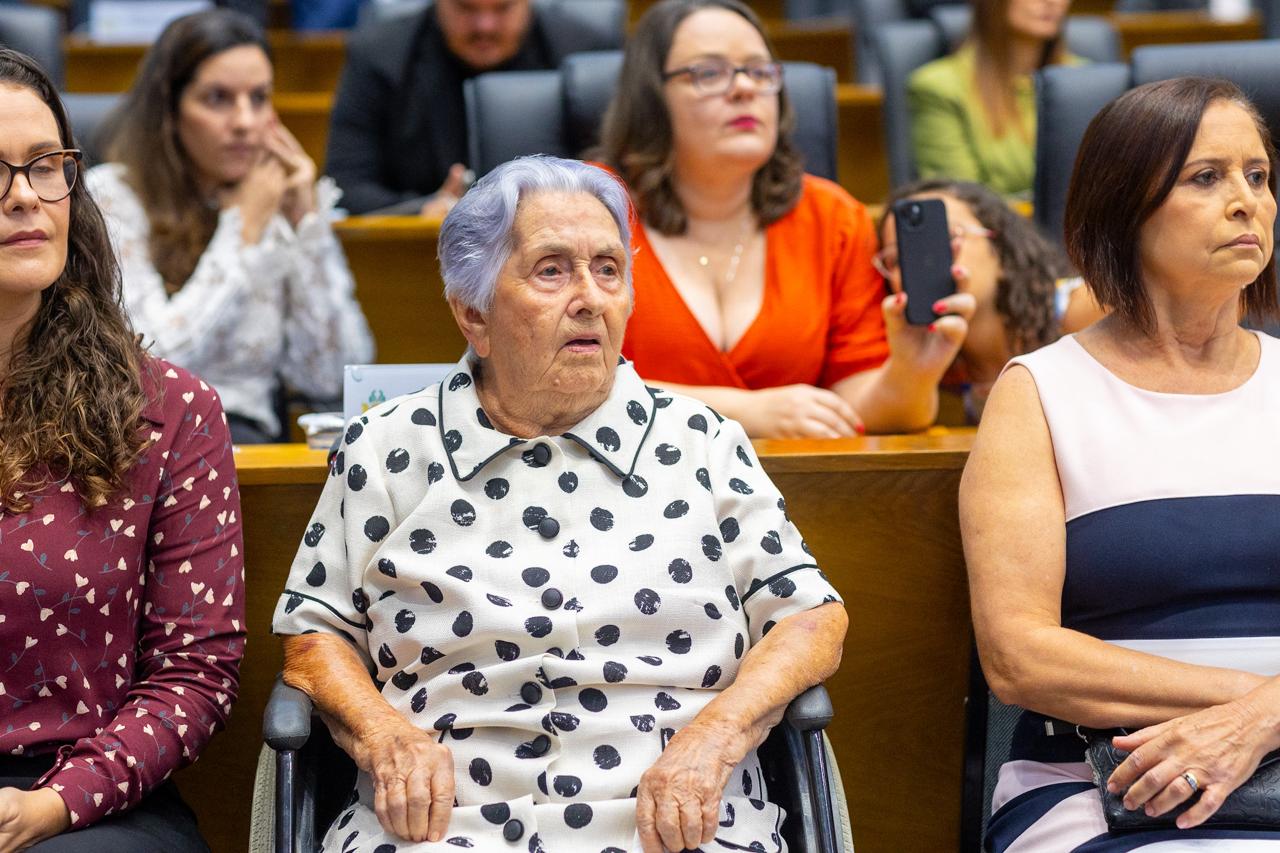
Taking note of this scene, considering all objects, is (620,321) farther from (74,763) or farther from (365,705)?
(74,763)

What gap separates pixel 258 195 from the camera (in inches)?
110

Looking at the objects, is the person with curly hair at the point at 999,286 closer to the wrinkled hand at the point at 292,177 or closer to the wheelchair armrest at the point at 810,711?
the wheelchair armrest at the point at 810,711

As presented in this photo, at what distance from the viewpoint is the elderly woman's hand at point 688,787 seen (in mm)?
1412

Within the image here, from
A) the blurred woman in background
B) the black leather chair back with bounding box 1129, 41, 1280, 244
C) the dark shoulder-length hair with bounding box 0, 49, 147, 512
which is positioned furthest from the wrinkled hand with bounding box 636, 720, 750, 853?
the blurred woman in background

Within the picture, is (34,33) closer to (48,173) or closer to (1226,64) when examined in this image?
(48,173)

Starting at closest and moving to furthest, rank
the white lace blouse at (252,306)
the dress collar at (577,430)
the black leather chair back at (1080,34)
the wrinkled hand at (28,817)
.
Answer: the wrinkled hand at (28,817) < the dress collar at (577,430) < the white lace blouse at (252,306) < the black leather chair back at (1080,34)

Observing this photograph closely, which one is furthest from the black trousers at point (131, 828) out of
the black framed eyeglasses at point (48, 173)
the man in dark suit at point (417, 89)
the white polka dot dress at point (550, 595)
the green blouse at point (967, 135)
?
the green blouse at point (967, 135)

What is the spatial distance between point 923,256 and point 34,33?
2.58 m

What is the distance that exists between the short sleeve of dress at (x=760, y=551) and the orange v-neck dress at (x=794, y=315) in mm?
679

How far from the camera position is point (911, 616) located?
1867 millimetres

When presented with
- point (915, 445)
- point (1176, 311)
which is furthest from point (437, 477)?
point (1176, 311)

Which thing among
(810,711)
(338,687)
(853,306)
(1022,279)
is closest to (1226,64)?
(1022,279)

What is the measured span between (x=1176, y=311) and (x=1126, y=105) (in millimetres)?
246

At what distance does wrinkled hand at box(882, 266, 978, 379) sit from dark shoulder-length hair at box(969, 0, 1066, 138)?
1.46m
